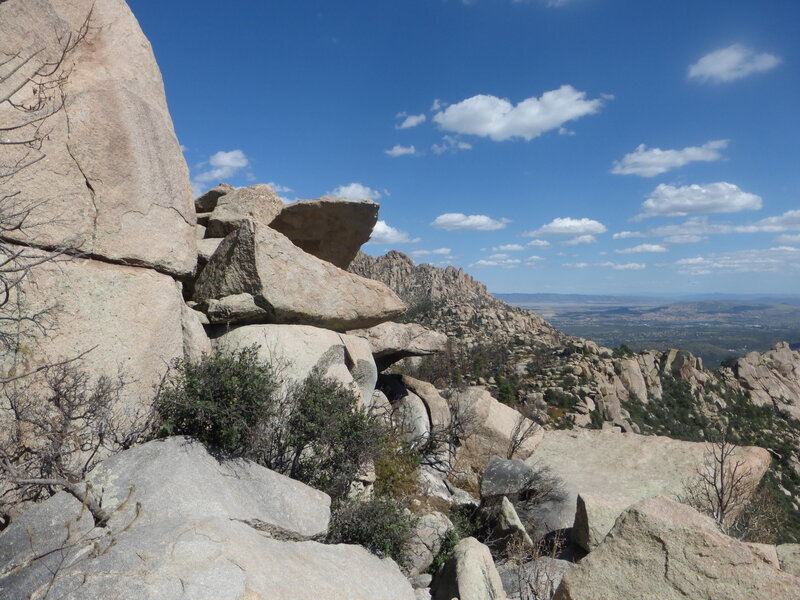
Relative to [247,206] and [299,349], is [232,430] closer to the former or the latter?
[299,349]

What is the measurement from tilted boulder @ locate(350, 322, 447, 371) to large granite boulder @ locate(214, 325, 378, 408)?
2.19 m

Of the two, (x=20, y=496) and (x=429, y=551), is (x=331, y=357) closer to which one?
(x=429, y=551)

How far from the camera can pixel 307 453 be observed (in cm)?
848

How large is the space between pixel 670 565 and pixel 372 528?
12.1ft

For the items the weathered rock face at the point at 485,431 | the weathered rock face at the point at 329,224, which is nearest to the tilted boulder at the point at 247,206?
the weathered rock face at the point at 329,224

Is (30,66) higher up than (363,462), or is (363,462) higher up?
(30,66)

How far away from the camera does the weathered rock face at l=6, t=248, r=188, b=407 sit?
7.13 metres

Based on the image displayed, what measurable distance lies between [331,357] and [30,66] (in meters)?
7.42

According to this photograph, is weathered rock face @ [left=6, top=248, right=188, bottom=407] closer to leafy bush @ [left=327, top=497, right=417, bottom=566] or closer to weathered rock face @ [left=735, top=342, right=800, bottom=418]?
leafy bush @ [left=327, top=497, right=417, bottom=566]

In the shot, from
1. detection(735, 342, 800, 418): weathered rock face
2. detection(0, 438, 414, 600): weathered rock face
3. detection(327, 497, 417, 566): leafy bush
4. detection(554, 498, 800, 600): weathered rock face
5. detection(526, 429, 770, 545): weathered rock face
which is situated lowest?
detection(735, 342, 800, 418): weathered rock face

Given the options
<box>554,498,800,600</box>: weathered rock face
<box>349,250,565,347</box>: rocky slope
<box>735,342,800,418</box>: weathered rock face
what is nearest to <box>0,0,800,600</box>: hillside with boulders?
<box>554,498,800,600</box>: weathered rock face

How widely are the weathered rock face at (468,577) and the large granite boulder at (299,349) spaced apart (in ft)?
12.6

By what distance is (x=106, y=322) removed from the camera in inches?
301

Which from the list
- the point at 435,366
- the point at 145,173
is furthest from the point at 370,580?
the point at 435,366
